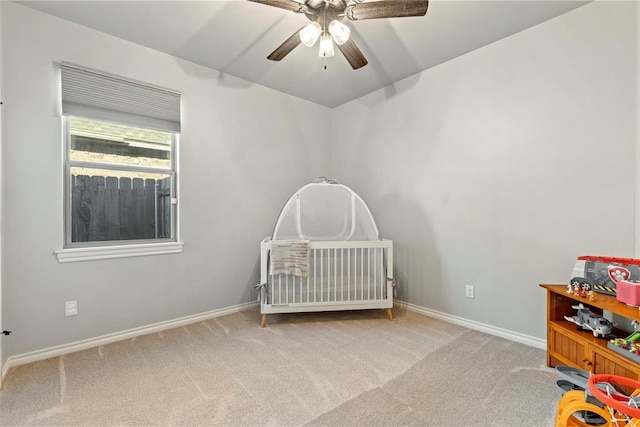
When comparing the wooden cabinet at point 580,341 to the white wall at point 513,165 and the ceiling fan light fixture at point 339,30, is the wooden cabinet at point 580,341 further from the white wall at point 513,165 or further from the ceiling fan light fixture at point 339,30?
the ceiling fan light fixture at point 339,30

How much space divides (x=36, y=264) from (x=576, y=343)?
11.9 feet

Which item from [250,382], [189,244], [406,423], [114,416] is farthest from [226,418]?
[189,244]

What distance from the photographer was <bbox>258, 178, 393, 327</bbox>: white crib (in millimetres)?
2826

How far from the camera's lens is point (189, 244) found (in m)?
2.93

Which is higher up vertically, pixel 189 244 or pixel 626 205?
pixel 626 205

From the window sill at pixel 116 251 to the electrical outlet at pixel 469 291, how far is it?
2.64m

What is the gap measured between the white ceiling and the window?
416 millimetres

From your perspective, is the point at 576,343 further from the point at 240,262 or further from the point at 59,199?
the point at 59,199

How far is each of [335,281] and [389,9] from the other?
2.13 m

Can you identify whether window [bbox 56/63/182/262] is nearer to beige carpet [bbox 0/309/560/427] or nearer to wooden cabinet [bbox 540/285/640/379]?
beige carpet [bbox 0/309/560/427]

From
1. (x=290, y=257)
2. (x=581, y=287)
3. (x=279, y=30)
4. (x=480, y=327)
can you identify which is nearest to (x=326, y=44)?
(x=279, y=30)

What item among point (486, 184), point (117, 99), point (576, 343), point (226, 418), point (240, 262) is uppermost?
point (117, 99)

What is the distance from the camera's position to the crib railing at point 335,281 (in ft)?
9.24

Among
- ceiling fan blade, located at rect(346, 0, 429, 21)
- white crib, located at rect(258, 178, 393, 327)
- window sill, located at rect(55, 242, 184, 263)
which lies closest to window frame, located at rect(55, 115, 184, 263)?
window sill, located at rect(55, 242, 184, 263)
